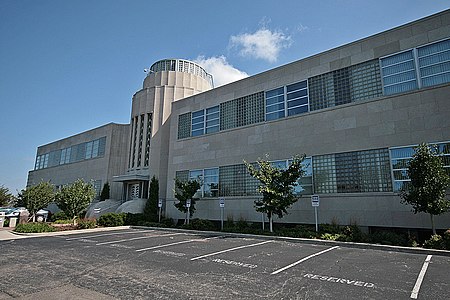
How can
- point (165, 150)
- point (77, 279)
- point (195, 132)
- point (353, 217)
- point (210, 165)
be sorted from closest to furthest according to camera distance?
point (77, 279), point (353, 217), point (210, 165), point (195, 132), point (165, 150)

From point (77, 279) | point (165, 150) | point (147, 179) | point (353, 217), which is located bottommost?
point (77, 279)

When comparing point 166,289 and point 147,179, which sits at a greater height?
point 147,179

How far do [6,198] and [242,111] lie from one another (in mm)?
43163

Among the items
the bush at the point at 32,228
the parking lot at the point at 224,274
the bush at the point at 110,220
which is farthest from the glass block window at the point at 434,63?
the bush at the point at 32,228

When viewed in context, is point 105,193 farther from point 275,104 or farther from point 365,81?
point 365,81

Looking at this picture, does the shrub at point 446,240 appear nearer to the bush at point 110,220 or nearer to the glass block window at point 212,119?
the glass block window at point 212,119

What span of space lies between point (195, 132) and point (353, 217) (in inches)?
570

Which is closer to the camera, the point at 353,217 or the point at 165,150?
the point at 353,217

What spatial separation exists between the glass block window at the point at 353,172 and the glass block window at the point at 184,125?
12.4 meters

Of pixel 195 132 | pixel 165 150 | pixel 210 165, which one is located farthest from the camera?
pixel 165 150

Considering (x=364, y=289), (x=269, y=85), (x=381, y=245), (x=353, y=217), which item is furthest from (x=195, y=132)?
(x=364, y=289)

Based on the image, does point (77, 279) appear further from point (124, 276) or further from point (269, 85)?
point (269, 85)

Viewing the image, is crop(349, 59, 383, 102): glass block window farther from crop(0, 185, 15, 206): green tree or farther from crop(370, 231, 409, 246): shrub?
crop(0, 185, 15, 206): green tree

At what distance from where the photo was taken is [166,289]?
19.7 feet
